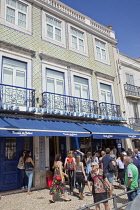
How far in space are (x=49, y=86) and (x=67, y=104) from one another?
1352 mm

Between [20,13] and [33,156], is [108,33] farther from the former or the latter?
[33,156]

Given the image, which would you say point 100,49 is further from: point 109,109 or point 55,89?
point 55,89

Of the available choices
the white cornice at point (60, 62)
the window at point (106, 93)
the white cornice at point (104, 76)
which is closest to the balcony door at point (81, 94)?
the white cornice at point (60, 62)

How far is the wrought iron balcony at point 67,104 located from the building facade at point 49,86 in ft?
0.16

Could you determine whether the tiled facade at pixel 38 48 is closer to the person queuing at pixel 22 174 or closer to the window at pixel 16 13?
the window at pixel 16 13

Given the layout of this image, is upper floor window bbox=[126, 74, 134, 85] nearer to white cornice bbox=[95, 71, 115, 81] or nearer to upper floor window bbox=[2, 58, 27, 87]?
white cornice bbox=[95, 71, 115, 81]

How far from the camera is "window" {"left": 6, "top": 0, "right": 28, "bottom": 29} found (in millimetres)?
8631

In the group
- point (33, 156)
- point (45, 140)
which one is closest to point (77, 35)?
point (45, 140)

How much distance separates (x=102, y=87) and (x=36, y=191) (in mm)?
7671

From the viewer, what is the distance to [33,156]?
803 centimetres

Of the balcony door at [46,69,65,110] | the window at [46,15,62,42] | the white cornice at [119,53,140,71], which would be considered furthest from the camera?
the white cornice at [119,53,140,71]

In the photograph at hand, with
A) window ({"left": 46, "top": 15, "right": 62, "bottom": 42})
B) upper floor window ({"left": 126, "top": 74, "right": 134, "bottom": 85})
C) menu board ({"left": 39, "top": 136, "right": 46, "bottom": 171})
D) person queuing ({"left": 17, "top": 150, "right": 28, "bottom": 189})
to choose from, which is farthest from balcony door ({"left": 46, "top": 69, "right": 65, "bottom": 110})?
upper floor window ({"left": 126, "top": 74, "right": 134, "bottom": 85})

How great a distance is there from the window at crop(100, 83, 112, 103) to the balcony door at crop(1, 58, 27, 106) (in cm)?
561

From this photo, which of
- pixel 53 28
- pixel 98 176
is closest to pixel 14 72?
pixel 53 28
